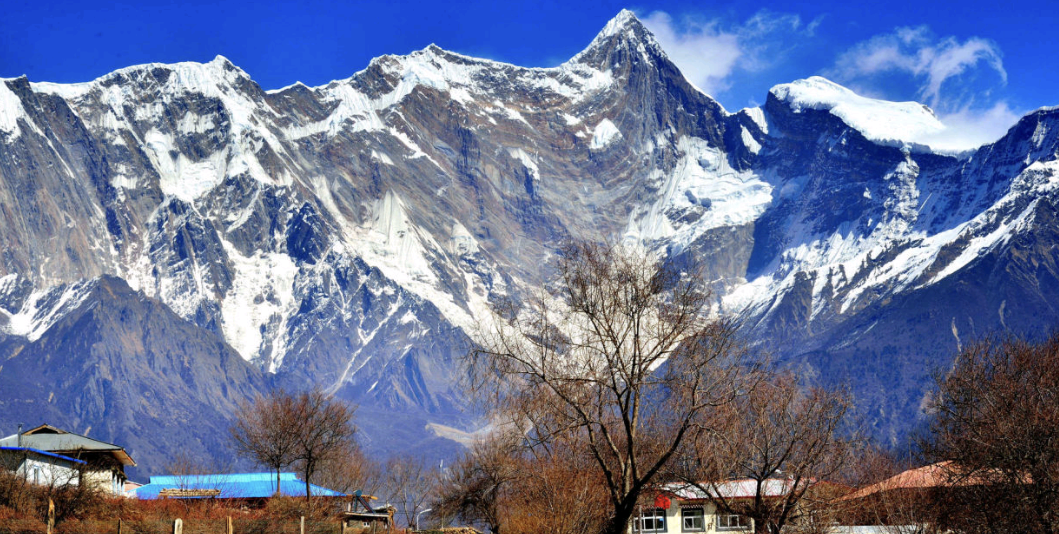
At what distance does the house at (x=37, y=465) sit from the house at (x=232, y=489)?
49.0 feet

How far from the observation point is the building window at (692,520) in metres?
76.6

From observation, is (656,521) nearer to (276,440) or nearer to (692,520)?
(692,520)

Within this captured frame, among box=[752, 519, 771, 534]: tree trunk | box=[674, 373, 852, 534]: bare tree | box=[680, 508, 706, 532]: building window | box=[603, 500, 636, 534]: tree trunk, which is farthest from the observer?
box=[680, 508, 706, 532]: building window

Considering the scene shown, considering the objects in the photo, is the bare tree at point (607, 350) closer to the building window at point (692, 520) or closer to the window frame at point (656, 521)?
the window frame at point (656, 521)

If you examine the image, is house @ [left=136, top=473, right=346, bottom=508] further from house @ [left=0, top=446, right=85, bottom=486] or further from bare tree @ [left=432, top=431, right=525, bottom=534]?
house @ [left=0, top=446, right=85, bottom=486]

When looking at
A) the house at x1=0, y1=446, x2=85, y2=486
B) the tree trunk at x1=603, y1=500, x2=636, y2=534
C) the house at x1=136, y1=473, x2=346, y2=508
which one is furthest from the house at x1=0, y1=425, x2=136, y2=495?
the tree trunk at x1=603, y1=500, x2=636, y2=534

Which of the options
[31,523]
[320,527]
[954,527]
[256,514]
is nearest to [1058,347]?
[954,527]

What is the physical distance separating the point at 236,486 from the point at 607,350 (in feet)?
225

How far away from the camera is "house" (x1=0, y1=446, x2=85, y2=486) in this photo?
53188mm

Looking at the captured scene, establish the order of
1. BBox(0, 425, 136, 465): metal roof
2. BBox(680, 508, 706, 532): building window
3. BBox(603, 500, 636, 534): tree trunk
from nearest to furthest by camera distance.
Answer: BBox(603, 500, 636, 534): tree trunk, BBox(0, 425, 136, 465): metal roof, BBox(680, 508, 706, 532): building window

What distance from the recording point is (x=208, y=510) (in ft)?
206

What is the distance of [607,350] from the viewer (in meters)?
27.9

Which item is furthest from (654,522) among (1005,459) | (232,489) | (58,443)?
(1005,459)

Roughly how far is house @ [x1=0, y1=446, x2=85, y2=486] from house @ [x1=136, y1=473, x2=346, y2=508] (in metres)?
14.9
